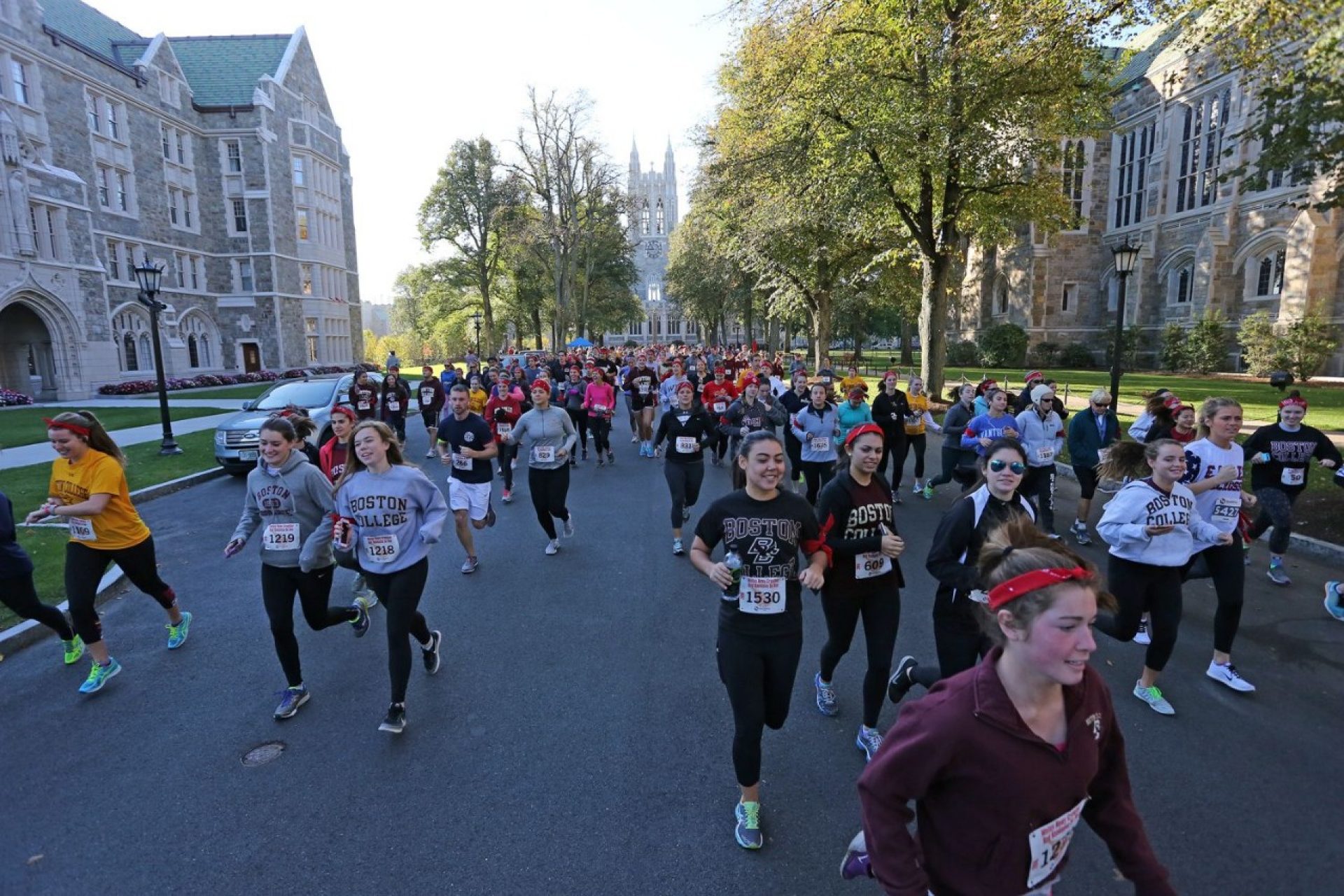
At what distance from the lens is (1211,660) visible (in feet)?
16.7

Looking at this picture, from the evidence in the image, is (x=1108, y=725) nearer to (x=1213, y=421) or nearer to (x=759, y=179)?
(x=1213, y=421)

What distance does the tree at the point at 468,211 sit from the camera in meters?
52.1

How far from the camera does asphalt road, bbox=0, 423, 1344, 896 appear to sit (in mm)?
3180

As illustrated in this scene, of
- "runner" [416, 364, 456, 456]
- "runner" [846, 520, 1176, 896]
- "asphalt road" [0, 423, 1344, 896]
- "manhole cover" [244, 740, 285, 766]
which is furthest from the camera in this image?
"runner" [416, 364, 456, 456]

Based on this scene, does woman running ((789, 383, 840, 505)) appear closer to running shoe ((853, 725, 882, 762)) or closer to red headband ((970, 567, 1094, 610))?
running shoe ((853, 725, 882, 762))

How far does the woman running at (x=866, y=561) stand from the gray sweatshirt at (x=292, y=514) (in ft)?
10.5

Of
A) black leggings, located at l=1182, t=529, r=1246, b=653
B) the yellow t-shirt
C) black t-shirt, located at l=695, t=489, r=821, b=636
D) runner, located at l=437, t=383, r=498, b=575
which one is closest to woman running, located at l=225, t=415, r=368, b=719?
the yellow t-shirt

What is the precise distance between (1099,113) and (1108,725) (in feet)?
71.4

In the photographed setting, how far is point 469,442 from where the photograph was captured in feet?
24.2

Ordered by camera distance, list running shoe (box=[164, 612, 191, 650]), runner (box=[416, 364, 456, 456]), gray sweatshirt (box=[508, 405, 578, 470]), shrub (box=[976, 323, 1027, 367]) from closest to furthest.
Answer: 1. running shoe (box=[164, 612, 191, 650])
2. gray sweatshirt (box=[508, 405, 578, 470])
3. runner (box=[416, 364, 456, 456])
4. shrub (box=[976, 323, 1027, 367])

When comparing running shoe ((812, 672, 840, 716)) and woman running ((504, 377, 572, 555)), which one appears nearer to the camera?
running shoe ((812, 672, 840, 716))

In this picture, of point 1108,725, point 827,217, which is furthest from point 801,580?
point 827,217

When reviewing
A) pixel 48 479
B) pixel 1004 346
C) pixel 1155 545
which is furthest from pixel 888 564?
pixel 1004 346

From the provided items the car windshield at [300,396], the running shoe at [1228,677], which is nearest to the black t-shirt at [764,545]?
the running shoe at [1228,677]
